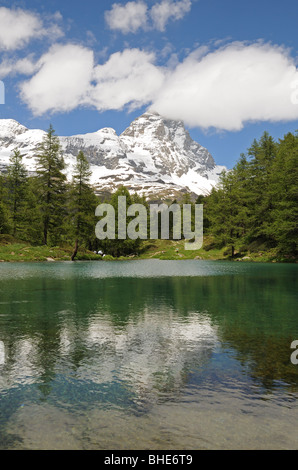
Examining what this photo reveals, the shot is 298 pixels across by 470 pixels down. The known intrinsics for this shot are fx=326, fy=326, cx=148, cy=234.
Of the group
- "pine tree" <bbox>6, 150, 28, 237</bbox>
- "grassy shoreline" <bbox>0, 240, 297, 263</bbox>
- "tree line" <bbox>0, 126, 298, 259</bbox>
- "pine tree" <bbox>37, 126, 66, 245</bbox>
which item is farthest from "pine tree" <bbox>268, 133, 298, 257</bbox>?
"pine tree" <bbox>6, 150, 28, 237</bbox>

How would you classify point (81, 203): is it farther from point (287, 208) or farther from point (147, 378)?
point (147, 378)

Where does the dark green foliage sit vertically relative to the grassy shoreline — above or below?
above

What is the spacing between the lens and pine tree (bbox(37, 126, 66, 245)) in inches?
2633

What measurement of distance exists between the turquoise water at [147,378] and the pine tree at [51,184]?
53.1 metres

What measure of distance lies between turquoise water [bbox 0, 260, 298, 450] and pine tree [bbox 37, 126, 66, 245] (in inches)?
2091

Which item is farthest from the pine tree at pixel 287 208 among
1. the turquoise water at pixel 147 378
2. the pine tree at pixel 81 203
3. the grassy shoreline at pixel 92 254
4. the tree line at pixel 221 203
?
the turquoise water at pixel 147 378

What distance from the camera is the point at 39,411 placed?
6.09 meters

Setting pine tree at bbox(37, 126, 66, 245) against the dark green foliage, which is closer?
the dark green foliage

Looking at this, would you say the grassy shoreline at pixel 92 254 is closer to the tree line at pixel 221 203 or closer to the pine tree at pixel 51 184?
the tree line at pixel 221 203

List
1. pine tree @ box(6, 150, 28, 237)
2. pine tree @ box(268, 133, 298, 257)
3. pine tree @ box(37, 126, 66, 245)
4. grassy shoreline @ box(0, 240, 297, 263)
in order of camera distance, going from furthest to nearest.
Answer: pine tree @ box(6, 150, 28, 237) < pine tree @ box(37, 126, 66, 245) < grassy shoreline @ box(0, 240, 297, 263) < pine tree @ box(268, 133, 298, 257)

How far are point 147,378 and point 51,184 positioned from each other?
213 ft

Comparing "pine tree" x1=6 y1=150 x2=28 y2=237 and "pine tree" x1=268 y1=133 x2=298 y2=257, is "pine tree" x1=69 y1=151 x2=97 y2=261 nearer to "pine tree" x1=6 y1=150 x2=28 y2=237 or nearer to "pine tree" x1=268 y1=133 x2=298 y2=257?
"pine tree" x1=6 y1=150 x2=28 y2=237

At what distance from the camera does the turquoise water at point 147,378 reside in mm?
5344

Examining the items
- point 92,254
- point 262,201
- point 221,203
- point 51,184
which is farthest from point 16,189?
point 262,201
